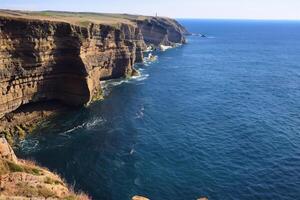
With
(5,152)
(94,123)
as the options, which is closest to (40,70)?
(94,123)

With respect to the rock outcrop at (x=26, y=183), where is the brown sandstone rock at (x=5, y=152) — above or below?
above

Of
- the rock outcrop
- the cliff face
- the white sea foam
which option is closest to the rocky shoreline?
the cliff face

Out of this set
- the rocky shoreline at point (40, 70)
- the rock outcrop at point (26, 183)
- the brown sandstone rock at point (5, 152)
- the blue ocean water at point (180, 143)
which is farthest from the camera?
the rocky shoreline at point (40, 70)

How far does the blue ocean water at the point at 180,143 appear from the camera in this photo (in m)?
61.8

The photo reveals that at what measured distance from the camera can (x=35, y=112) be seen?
8938 cm

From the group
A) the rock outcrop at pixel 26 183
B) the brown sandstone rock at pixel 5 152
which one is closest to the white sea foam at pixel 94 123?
the brown sandstone rock at pixel 5 152

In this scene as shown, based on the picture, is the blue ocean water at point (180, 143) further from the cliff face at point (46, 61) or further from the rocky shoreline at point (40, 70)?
the cliff face at point (46, 61)

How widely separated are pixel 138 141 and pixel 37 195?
4523 cm

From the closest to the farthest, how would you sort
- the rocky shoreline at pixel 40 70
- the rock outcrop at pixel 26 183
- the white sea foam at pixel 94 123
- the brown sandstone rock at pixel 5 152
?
1. the rock outcrop at pixel 26 183
2. the brown sandstone rock at pixel 5 152
3. the rocky shoreline at pixel 40 70
4. the white sea foam at pixel 94 123

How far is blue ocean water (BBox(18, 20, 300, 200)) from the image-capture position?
61812 mm

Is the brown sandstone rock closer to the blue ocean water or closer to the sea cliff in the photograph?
the blue ocean water

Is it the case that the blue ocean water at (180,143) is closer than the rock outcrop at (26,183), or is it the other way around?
the rock outcrop at (26,183)

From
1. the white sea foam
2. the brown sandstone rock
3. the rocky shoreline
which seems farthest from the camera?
the white sea foam

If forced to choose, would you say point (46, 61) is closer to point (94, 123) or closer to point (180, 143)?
point (94, 123)
